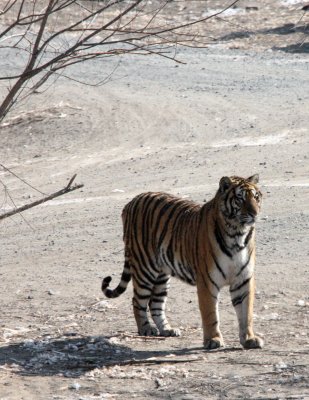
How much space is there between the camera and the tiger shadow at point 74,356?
8117mm

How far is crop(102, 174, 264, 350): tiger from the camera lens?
27.6 feet

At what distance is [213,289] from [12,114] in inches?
491

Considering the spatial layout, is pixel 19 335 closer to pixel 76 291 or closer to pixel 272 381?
pixel 76 291

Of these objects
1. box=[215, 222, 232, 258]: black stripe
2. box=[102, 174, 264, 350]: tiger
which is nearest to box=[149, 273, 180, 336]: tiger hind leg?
box=[102, 174, 264, 350]: tiger

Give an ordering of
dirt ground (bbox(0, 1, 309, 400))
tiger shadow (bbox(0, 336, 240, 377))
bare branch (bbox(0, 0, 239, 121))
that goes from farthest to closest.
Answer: tiger shadow (bbox(0, 336, 240, 377)) → dirt ground (bbox(0, 1, 309, 400)) → bare branch (bbox(0, 0, 239, 121))

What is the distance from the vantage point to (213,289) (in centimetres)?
845

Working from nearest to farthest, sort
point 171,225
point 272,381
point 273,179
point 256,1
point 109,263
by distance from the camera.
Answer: point 272,381 < point 171,225 < point 109,263 < point 273,179 < point 256,1

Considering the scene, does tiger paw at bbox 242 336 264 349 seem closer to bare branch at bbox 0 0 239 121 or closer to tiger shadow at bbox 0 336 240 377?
tiger shadow at bbox 0 336 240 377

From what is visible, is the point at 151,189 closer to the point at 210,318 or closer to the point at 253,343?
the point at 210,318

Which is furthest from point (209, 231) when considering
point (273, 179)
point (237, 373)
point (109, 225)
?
point (273, 179)

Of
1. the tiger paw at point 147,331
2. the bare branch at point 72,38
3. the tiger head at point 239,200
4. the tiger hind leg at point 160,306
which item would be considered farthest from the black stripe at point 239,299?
the bare branch at point 72,38

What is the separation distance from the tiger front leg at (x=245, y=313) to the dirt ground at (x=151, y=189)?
4.0 inches

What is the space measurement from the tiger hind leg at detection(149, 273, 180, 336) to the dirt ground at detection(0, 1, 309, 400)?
0.19 meters

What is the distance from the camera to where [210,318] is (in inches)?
332
